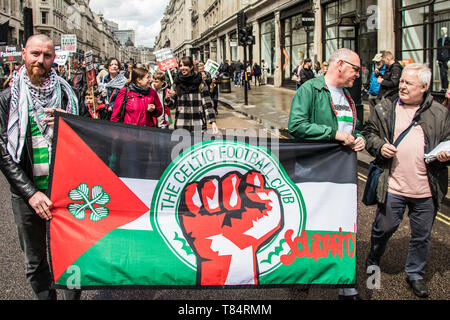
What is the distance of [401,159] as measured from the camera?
3426 mm

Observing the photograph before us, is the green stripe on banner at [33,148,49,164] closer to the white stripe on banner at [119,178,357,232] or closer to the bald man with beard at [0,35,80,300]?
the bald man with beard at [0,35,80,300]

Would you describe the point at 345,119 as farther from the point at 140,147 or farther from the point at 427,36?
the point at 427,36

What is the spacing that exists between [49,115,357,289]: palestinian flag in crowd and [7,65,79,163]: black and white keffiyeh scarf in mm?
116

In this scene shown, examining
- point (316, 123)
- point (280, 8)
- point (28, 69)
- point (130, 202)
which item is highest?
point (280, 8)

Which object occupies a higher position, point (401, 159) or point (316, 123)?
point (316, 123)

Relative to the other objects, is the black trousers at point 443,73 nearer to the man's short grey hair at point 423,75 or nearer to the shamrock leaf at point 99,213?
the man's short grey hair at point 423,75

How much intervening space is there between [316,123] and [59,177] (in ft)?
6.28

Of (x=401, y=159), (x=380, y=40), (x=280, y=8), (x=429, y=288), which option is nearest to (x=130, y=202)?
(x=401, y=159)

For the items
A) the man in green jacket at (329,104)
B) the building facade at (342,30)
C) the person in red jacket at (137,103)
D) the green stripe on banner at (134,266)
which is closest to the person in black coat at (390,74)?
the building facade at (342,30)

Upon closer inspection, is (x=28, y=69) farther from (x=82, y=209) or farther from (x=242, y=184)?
(x=242, y=184)

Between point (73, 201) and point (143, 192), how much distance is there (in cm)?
45

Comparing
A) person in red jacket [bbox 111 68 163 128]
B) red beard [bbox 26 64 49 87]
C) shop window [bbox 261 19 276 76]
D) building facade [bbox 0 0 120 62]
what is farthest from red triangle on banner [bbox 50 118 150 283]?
→ shop window [bbox 261 19 276 76]

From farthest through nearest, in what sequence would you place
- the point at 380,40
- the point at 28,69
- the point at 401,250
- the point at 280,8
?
the point at 280,8
the point at 380,40
the point at 401,250
the point at 28,69
